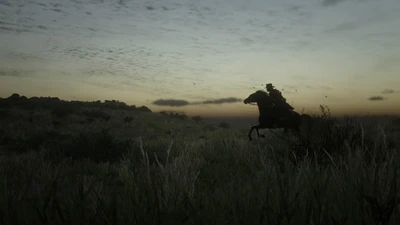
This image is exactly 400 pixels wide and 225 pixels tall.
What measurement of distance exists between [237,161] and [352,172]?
4210mm

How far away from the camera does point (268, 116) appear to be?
11594 mm

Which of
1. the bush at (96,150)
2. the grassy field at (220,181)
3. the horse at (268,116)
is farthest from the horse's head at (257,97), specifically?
the bush at (96,150)

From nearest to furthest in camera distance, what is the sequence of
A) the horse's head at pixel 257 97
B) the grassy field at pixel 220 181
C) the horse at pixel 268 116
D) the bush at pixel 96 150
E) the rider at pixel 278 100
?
1. the grassy field at pixel 220 181
2. the bush at pixel 96 150
3. the horse at pixel 268 116
4. the rider at pixel 278 100
5. the horse's head at pixel 257 97

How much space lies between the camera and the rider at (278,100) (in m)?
11.6

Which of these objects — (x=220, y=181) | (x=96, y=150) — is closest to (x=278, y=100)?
(x=96, y=150)

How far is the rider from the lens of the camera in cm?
1155

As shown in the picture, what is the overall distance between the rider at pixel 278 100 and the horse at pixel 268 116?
5.6 inches

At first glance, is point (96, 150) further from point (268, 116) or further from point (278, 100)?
point (278, 100)

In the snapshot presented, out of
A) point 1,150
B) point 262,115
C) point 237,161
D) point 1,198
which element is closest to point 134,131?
point 1,150

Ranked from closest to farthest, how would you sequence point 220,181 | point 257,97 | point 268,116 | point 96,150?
point 220,181, point 96,150, point 268,116, point 257,97

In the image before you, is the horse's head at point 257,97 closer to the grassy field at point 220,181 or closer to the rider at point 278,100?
the rider at point 278,100

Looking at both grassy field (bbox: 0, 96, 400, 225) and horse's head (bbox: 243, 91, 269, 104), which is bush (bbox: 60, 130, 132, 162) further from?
horse's head (bbox: 243, 91, 269, 104)

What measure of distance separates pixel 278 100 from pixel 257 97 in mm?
724

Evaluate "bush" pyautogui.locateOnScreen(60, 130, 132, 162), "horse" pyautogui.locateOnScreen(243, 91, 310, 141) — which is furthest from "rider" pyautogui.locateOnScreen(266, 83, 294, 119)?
"bush" pyautogui.locateOnScreen(60, 130, 132, 162)
